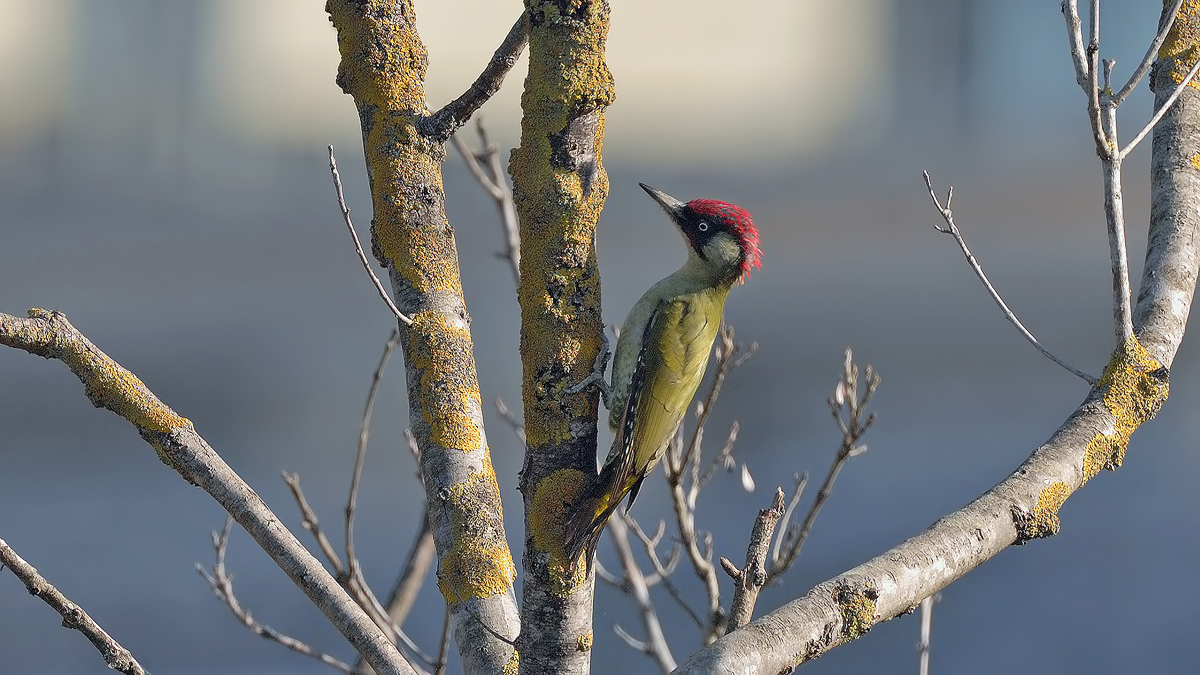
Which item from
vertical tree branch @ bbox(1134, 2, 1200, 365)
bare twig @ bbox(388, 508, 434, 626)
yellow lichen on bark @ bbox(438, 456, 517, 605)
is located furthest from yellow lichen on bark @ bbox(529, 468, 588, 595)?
bare twig @ bbox(388, 508, 434, 626)

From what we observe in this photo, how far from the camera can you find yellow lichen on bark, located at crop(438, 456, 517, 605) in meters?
1.66

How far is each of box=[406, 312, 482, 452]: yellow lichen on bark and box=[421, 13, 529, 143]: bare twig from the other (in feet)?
1.15

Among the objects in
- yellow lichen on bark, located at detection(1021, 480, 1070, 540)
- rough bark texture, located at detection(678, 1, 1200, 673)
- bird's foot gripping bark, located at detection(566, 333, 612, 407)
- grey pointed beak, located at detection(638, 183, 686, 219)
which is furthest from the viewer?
grey pointed beak, located at detection(638, 183, 686, 219)

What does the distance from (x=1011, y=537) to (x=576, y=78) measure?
927 mm

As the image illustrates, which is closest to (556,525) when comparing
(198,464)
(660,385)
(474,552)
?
(474,552)

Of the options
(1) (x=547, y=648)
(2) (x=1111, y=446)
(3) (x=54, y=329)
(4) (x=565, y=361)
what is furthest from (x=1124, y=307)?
(3) (x=54, y=329)

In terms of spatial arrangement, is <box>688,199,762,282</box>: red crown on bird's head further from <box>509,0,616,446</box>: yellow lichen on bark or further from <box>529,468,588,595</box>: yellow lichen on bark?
<box>529,468,588,595</box>: yellow lichen on bark

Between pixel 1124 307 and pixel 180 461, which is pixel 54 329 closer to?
pixel 180 461

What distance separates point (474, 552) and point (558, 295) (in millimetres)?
434

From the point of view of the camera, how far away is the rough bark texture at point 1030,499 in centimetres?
137

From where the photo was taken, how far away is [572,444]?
1.62 metres

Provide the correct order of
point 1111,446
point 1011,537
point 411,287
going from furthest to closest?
point 411,287 < point 1111,446 < point 1011,537

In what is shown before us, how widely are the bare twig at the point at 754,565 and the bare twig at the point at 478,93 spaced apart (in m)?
0.86

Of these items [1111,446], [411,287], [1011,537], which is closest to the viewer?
[1011,537]
